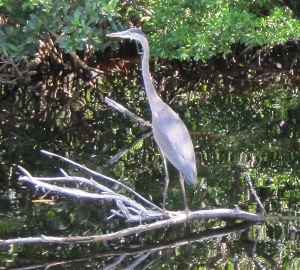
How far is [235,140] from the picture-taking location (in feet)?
23.5

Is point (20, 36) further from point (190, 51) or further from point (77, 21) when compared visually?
point (190, 51)

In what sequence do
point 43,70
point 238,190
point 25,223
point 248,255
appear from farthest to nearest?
point 43,70, point 238,190, point 25,223, point 248,255

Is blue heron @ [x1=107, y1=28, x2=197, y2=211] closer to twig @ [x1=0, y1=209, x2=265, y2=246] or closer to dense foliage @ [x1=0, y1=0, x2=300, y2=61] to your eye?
twig @ [x1=0, y1=209, x2=265, y2=246]

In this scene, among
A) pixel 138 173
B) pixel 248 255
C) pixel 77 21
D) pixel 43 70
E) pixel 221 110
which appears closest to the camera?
pixel 248 255

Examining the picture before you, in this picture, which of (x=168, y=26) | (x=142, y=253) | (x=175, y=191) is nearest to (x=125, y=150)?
(x=175, y=191)

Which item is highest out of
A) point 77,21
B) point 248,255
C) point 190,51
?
point 77,21

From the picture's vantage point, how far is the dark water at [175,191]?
174 inches

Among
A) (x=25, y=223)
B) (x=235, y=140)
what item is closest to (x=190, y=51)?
(x=235, y=140)

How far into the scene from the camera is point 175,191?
5.70 meters

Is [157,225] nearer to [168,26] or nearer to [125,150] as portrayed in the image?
[125,150]

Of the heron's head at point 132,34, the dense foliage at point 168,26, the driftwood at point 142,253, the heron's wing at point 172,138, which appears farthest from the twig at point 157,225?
the dense foliage at point 168,26

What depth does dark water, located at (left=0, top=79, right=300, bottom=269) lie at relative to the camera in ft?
14.5

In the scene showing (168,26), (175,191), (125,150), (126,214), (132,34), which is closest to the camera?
(126,214)

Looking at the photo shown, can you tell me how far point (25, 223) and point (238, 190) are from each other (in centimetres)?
172
